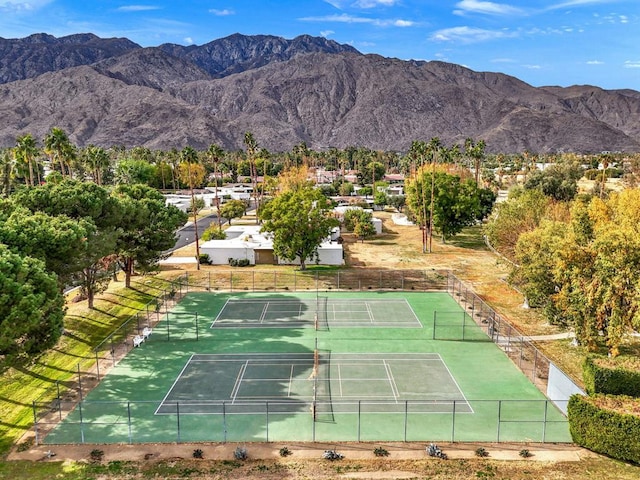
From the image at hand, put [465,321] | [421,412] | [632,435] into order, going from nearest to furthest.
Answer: [632,435]
[421,412]
[465,321]

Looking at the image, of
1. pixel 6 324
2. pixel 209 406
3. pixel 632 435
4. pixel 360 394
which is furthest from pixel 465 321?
pixel 6 324

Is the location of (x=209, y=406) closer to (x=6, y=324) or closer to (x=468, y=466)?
(x=6, y=324)

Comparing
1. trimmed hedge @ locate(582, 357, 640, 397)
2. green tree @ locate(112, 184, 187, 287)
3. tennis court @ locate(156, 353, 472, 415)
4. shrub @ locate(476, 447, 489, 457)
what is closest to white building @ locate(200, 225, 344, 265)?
green tree @ locate(112, 184, 187, 287)

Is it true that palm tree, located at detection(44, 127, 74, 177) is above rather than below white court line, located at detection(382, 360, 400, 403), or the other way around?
above

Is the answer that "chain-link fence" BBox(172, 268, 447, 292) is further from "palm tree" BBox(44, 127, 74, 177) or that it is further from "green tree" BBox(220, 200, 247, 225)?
"green tree" BBox(220, 200, 247, 225)

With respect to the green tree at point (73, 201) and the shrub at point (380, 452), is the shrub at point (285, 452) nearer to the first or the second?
the shrub at point (380, 452)

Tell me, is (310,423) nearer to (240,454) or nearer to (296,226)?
(240,454)

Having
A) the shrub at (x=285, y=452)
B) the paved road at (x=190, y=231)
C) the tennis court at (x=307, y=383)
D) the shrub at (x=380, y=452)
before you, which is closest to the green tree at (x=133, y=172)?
the paved road at (x=190, y=231)

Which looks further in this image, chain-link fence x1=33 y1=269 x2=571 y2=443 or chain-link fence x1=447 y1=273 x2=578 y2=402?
chain-link fence x1=447 y1=273 x2=578 y2=402
